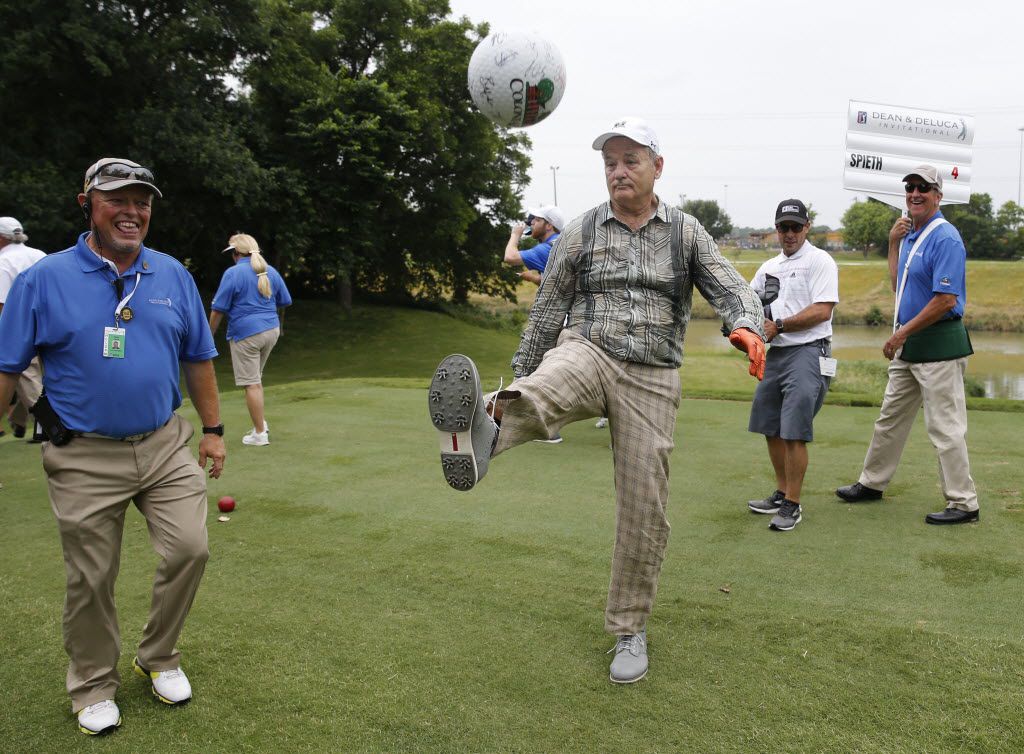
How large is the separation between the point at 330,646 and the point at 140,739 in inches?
33.6

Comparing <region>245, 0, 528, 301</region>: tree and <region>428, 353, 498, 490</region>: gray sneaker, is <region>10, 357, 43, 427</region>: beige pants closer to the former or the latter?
<region>428, 353, 498, 490</region>: gray sneaker

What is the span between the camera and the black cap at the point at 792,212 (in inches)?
213

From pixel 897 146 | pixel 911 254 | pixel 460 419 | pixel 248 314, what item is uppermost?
pixel 897 146

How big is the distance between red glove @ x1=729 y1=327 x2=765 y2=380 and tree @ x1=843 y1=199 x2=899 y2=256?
69.1m

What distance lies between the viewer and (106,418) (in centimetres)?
311

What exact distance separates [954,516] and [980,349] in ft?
87.1

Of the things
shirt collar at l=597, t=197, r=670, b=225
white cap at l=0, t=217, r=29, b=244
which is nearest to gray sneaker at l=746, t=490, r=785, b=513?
shirt collar at l=597, t=197, r=670, b=225

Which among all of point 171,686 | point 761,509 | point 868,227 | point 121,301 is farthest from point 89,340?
point 868,227

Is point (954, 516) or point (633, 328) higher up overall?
point (633, 328)

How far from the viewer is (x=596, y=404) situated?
3.32 m

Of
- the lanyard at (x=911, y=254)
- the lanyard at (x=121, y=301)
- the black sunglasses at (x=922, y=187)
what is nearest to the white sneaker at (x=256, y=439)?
the lanyard at (x=121, y=301)

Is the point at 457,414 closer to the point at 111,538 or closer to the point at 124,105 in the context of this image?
the point at 111,538

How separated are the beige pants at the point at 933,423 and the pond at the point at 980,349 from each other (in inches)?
453

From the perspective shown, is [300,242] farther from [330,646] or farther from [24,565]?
[330,646]
